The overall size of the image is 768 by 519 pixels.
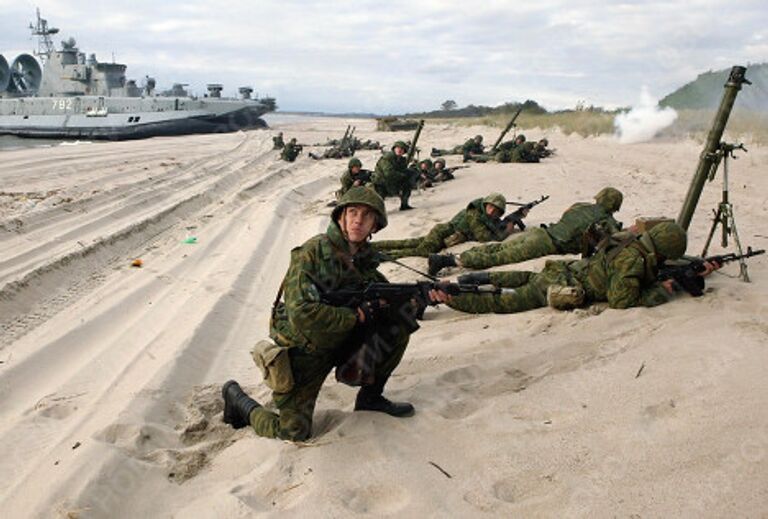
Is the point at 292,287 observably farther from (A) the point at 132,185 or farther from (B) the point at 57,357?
(A) the point at 132,185

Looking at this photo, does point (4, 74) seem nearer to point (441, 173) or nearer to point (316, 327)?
point (441, 173)

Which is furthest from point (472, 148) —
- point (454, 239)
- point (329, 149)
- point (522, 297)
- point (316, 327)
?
point (316, 327)

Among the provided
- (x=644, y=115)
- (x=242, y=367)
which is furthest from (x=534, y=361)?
(x=644, y=115)

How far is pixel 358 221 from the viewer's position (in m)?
3.18

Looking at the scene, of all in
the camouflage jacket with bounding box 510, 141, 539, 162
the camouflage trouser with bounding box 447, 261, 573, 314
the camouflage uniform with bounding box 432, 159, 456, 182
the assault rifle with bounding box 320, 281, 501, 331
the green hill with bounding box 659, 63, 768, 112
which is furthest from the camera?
the green hill with bounding box 659, 63, 768, 112

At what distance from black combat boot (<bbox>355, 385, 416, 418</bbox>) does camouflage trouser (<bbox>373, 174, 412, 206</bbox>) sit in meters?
7.42

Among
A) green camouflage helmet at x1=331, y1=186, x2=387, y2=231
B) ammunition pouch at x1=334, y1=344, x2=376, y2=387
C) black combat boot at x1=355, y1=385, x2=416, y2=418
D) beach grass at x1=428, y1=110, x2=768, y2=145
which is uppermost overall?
beach grass at x1=428, y1=110, x2=768, y2=145

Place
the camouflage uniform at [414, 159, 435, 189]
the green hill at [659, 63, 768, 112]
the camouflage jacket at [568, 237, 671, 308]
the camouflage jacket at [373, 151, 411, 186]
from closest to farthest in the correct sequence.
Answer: the camouflage jacket at [568, 237, 671, 308], the camouflage jacket at [373, 151, 411, 186], the camouflage uniform at [414, 159, 435, 189], the green hill at [659, 63, 768, 112]

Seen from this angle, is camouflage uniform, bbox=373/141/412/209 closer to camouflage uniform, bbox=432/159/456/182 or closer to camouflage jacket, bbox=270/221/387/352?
camouflage uniform, bbox=432/159/456/182

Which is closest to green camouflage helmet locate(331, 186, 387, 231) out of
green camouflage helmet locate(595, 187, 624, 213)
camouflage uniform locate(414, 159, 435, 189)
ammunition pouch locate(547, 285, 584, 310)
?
ammunition pouch locate(547, 285, 584, 310)

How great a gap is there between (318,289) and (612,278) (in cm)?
265

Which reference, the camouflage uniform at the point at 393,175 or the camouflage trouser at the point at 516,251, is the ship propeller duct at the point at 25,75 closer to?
the camouflage uniform at the point at 393,175

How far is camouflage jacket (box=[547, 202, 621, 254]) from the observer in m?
6.33

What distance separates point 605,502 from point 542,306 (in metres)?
2.90
